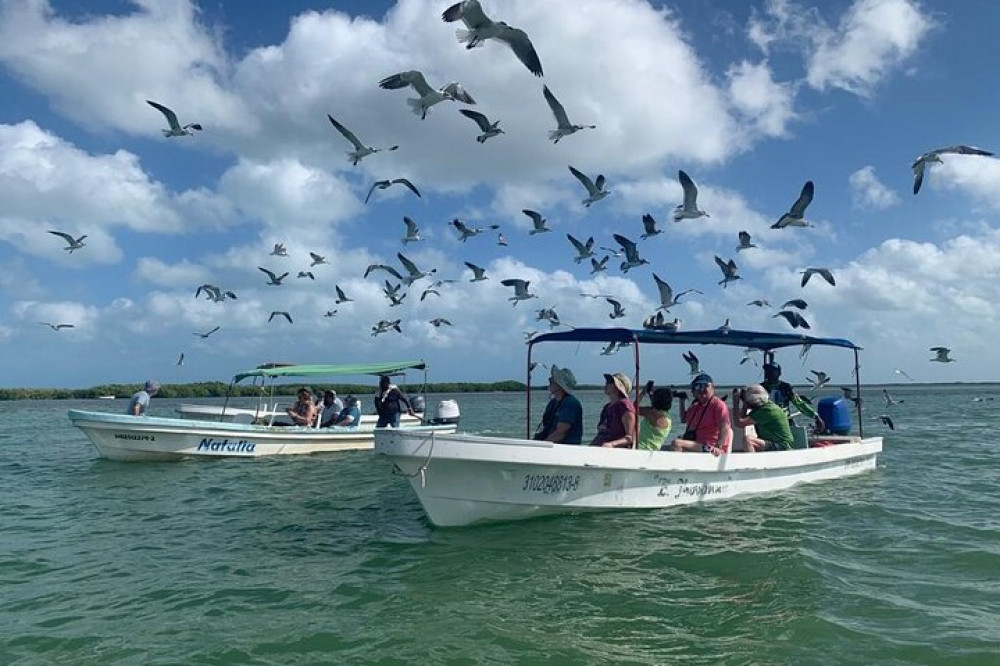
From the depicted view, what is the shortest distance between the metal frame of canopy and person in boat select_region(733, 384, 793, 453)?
4.14 feet

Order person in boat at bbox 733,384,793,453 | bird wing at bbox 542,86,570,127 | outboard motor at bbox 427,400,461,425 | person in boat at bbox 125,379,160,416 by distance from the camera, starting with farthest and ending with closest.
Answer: outboard motor at bbox 427,400,461,425 → person in boat at bbox 125,379,160,416 → bird wing at bbox 542,86,570,127 → person in boat at bbox 733,384,793,453

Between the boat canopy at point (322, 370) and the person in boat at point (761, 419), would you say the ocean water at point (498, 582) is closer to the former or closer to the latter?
the person in boat at point (761, 419)

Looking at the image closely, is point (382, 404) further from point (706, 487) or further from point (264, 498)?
point (706, 487)

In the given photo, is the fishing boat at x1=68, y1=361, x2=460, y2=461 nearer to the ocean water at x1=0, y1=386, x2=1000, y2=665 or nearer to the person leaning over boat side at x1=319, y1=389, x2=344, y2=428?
the person leaning over boat side at x1=319, y1=389, x2=344, y2=428

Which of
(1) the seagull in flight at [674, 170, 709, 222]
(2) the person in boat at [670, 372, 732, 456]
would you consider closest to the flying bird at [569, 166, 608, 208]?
(1) the seagull in flight at [674, 170, 709, 222]

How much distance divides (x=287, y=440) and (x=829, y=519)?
13.8 m

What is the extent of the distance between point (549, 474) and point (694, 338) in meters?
4.95

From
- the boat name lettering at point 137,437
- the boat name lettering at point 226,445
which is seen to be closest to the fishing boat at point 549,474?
the boat name lettering at point 226,445

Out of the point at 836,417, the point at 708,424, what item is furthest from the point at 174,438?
the point at 836,417

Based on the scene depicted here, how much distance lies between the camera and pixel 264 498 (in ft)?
44.1

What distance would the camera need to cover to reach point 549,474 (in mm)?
10086

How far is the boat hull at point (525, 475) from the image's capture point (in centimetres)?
973

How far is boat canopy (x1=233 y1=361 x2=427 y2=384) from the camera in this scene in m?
21.6

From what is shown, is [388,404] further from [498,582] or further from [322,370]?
[498,582]
